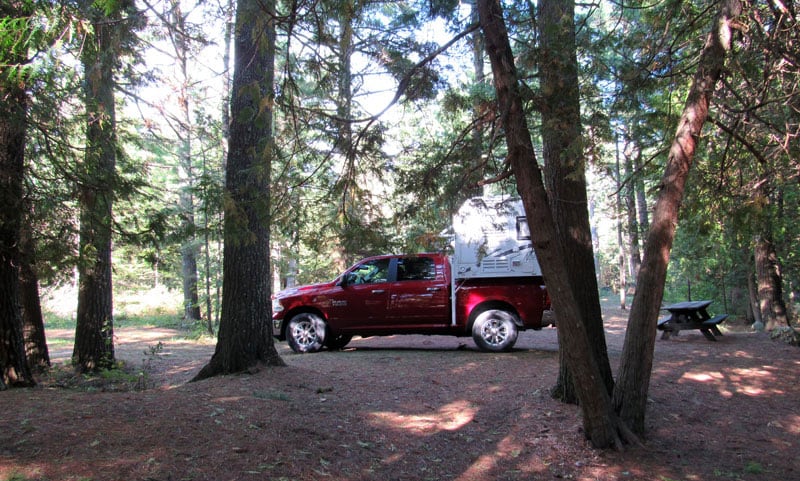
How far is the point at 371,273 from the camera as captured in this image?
34.7 ft

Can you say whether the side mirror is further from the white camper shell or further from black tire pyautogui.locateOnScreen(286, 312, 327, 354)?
the white camper shell

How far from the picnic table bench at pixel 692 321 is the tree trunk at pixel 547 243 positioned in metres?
A: 7.35

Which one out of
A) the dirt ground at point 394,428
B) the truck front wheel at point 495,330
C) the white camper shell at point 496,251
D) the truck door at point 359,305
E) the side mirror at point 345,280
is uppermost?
the white camper shell at point 496,251

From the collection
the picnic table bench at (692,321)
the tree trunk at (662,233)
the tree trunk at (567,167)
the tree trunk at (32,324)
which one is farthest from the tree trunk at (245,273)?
the picnic table bench at (692,321)

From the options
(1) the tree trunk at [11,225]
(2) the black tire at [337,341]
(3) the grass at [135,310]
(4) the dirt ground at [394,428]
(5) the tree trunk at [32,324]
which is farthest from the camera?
(3) the grass at [135,310]

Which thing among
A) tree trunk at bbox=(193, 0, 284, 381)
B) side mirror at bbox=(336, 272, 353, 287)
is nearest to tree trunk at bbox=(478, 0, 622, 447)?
tree trunk at bbox=(193, 0, 284, 381)

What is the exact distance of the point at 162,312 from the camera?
25.5m

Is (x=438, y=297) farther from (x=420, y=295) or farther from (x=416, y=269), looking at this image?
(x=416, y=269)

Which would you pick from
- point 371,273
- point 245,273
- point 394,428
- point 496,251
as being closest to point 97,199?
point 245,273

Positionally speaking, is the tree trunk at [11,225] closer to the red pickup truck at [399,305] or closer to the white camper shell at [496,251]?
the red pickup truck at [399,305]

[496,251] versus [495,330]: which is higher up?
[496,251]

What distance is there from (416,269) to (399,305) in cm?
80

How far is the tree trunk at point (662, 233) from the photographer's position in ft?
16.8

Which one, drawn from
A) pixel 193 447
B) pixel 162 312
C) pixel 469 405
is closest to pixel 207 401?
pixel 193 447
